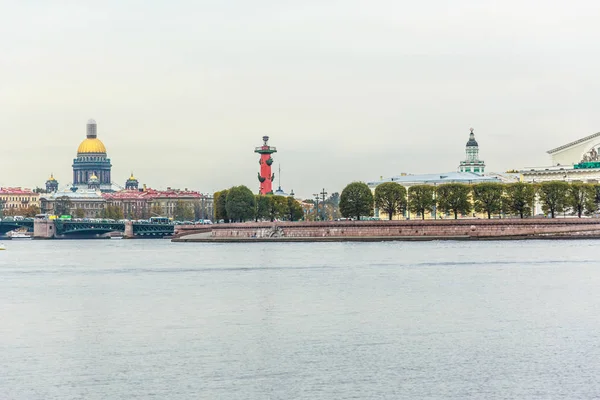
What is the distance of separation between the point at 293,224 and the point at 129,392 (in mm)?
65652

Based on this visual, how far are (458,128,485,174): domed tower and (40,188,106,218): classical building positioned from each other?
6402 centimetres

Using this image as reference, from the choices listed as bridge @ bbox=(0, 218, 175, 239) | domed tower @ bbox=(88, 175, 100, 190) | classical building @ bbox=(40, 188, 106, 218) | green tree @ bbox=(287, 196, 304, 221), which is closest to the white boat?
bridge @ bbox=(0, 218, 175, 239)

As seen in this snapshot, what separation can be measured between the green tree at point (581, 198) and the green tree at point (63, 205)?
105045 mm

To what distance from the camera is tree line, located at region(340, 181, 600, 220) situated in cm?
8481

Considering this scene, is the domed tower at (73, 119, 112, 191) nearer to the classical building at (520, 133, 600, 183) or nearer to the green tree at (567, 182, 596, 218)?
the classical building at (520, 133, 600, 183)

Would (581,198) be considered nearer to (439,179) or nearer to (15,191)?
(439,179)

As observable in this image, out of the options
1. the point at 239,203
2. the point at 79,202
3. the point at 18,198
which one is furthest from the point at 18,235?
the point at 18,198

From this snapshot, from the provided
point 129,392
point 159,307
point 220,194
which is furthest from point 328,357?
point 220,194

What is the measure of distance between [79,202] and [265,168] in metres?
68.6

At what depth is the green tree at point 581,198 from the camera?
84562 mm

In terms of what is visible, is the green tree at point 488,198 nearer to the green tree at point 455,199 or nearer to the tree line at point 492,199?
the tree line at point 492,199

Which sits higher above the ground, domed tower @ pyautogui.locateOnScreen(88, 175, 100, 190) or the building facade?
domed tower @ pyautogui.locateOnScreen(88, 175, 100, 190)

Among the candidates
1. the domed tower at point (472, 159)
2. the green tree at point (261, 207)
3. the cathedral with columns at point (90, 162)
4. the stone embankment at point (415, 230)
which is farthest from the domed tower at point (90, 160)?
the stone embankment at point (415, 230)

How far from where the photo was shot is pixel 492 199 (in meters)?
86.1
